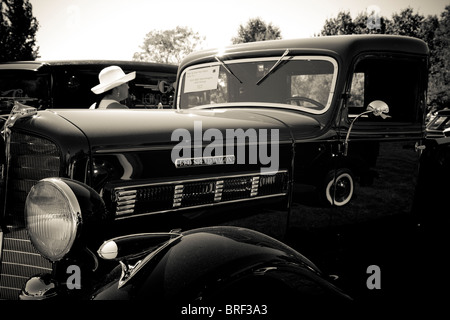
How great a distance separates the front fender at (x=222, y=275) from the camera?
1271 mm

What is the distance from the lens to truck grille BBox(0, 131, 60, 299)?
1725 millimetres

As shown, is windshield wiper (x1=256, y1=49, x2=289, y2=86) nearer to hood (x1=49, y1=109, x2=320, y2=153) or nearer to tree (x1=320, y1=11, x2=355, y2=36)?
hood (x1=49, y1=109, x2=320, y2=153)

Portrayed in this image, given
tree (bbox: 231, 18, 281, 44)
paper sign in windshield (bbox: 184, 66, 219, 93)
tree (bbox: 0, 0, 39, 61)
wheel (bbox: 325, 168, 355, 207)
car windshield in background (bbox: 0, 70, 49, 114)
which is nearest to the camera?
wheel (bbox: 325, 168, 355, 207)

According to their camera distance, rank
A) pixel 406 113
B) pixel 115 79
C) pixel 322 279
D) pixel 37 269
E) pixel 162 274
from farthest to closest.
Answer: pixel 115 79 → pixel 406 113 → pixel 37 269 → pixel 322 279 → pixel 162 274

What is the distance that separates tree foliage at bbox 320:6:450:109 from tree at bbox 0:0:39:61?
21240mm

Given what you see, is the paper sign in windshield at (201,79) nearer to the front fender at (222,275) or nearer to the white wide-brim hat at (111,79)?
the white wide-brim hat at (111,79)

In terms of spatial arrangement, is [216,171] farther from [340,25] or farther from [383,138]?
[340,25]

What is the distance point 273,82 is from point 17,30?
75.9 ft

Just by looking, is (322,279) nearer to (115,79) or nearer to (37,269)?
(37,269)

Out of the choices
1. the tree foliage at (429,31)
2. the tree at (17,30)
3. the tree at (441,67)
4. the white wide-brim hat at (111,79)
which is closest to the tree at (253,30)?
the tree foliage at (429,31)

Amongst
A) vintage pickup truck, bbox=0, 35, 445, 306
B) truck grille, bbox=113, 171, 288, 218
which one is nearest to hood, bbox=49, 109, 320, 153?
vintage pickup truck, bbox=0, 35, 445, 306

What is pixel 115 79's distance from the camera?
12.2 feet
